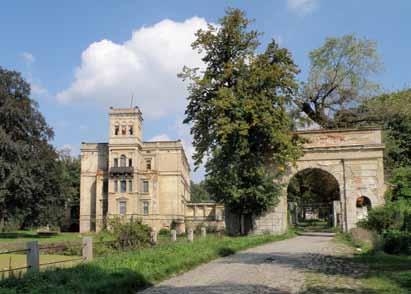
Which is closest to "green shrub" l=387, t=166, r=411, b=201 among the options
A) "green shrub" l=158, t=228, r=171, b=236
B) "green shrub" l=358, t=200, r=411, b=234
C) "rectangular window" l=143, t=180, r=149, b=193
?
"green shrub" l=358, t=200, r=411, b=234

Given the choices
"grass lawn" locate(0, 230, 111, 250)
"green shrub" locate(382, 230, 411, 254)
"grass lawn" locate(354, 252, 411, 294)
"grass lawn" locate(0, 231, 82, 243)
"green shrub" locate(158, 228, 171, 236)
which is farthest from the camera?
"green shrub" locate(158, 228, 171, 236)

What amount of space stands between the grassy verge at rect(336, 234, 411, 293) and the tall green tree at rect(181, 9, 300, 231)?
1227 centimetres

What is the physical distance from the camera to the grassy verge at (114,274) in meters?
8.67

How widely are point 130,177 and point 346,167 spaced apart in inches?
1729

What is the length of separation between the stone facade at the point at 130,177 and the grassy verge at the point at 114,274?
53.7 m

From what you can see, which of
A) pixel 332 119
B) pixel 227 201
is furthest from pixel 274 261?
pixel 332 119

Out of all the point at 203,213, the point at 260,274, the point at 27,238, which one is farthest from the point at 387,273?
the point at 203,213

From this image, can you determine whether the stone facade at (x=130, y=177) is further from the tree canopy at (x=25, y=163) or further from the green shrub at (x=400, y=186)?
the green shrub at (x=400, y=186)

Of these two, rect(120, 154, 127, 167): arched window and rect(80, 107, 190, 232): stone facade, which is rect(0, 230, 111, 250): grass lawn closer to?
rect(80, 107, 190, 232): stone facade

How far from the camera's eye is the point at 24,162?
44.7 metres

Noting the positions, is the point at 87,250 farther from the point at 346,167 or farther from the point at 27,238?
the point at 27,238

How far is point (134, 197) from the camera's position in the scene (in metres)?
68.6

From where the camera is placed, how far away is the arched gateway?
2919cm

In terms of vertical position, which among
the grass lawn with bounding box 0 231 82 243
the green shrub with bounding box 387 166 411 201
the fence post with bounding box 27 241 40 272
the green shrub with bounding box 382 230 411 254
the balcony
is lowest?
the grass lawn with bounding box 0 231 82 243
